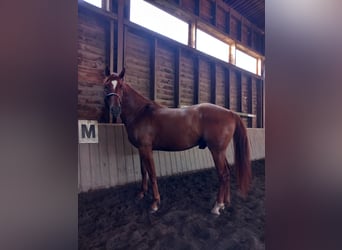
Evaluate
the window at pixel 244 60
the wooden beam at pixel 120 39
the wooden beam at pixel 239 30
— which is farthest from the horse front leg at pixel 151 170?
the wooden beam at pixel 239 30

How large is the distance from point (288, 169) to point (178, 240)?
61 centimetres

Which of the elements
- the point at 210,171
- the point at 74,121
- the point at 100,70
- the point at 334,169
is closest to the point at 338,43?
the point at 334,169

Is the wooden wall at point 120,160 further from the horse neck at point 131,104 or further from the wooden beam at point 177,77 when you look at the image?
the wooden beam at point 177,77

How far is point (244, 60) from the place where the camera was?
104 centimetres

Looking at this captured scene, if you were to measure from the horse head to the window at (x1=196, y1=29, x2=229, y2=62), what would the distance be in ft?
1.37

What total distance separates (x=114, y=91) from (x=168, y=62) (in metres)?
0.29

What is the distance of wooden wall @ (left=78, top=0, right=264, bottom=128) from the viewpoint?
72 centimetres

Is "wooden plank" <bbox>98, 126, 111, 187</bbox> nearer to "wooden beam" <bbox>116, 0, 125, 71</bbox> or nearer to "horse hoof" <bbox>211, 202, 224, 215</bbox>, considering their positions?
"wooden beam" <bbox>116, 0, 125, 71</bbox>

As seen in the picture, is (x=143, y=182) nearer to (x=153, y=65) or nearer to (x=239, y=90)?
(x=153, y=65)

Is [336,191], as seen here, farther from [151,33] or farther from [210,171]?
[151,33]

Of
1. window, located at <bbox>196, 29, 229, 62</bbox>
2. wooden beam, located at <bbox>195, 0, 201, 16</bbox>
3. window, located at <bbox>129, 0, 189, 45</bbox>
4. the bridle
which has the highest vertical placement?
wooden beam, located at <bbox>195, 0, 201, 16</bbox>

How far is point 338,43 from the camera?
1.11 ft

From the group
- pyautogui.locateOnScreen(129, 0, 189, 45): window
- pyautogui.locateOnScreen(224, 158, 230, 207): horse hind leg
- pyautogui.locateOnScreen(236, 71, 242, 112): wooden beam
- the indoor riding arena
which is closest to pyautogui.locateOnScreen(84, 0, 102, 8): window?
the indoor riding arena

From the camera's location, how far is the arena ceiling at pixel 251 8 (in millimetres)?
804
